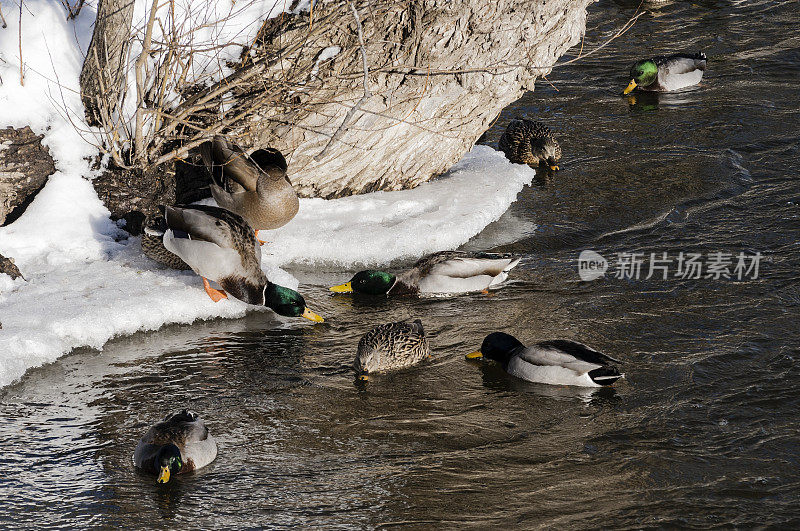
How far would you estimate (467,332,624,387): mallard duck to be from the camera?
534cm

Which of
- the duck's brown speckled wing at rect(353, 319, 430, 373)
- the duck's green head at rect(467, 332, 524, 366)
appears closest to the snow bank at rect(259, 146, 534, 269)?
the duck's brown speckled wing at rect(353, 319, 430, 373)

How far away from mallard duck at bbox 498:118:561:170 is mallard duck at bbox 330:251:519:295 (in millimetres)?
2799

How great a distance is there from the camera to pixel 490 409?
522cm

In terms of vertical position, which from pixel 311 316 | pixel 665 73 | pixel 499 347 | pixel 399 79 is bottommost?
pixel 499 347

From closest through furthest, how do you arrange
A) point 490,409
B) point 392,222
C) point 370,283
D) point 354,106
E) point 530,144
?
point 490,409 → point 370,283 → point 354,106 → point 392,222 → point 530,144

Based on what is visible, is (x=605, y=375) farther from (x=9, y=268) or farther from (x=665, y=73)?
(x=665, y=73)

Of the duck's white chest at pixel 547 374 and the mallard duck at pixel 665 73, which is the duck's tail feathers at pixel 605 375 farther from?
the mallard duck at pixel 665 73

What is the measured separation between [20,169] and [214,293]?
202 centimetres

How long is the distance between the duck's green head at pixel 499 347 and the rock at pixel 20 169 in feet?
12.8

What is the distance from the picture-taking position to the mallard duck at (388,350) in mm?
5582

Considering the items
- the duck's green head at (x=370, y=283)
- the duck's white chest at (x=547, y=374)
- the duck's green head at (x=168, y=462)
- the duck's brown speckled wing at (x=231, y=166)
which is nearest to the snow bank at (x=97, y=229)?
the duck's green head at (x=370, y=283)

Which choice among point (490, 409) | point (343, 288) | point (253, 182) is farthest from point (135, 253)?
point (490, 409)

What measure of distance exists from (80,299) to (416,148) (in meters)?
3.53

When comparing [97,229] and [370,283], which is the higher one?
[97,229]
